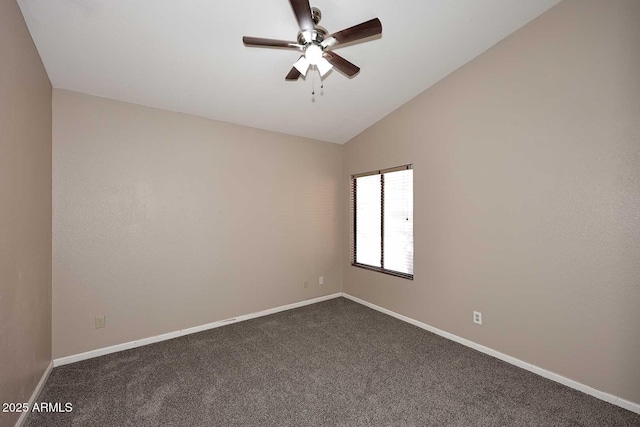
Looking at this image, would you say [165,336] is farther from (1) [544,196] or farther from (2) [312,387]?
(1) [544,196]

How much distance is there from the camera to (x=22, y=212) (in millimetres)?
1921

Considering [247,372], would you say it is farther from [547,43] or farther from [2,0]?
[547,43]

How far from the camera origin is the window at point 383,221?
12.0ft

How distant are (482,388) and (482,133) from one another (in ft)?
7.47

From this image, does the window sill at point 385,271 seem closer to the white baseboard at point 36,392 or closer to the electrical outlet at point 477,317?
the electrical outlet at point 477,317

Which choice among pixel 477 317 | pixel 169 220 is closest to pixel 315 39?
pixel 169 220

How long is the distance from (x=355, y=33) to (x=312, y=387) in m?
2.58

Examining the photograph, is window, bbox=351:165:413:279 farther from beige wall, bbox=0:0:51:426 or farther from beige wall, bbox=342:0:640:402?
beige wall, bbox=0:0:51:426

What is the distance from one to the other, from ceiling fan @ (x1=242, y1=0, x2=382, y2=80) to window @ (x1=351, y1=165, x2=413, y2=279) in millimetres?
1980

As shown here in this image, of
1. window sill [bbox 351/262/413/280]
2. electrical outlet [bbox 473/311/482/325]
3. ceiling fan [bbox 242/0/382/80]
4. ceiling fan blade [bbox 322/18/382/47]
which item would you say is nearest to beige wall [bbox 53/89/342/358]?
window sill [bbox 351/262/413/280]

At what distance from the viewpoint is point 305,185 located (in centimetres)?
425

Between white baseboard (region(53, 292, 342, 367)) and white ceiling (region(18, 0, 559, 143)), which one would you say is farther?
white baseboard (region(53, 292, 342, 367))

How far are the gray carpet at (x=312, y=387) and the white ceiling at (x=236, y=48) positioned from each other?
8.52 feet

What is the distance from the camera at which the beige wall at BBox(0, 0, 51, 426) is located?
1.65 metres
